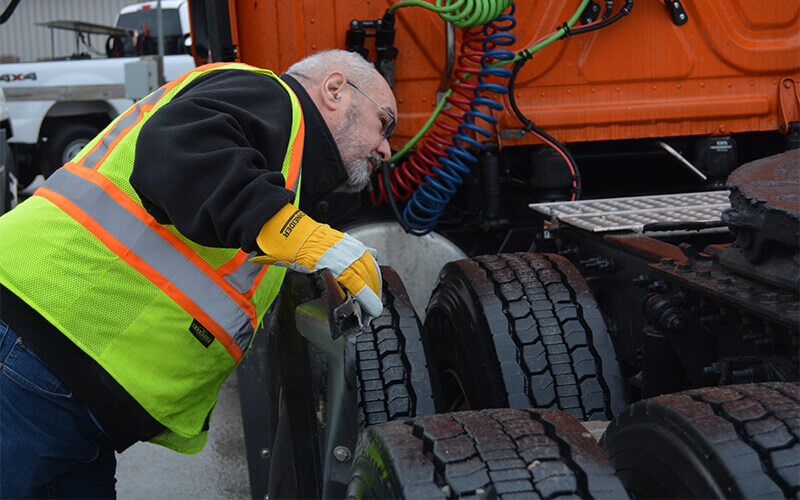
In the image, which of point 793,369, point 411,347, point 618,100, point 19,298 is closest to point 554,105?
point 618,100

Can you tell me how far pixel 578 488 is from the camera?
50.6 inches

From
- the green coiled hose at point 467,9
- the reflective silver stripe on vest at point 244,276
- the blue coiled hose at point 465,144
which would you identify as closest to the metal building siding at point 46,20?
the blue coiled hose at point 465,144

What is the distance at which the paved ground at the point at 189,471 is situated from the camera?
3.61m

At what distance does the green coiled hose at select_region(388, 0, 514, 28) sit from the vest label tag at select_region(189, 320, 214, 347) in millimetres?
1589

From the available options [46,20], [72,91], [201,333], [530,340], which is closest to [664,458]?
[530,340]

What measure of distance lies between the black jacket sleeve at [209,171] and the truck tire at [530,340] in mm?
870

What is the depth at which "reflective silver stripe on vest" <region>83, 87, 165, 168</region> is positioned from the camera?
1.91 meters

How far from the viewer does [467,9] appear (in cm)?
293

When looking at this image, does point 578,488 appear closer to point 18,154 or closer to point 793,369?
point 793,369

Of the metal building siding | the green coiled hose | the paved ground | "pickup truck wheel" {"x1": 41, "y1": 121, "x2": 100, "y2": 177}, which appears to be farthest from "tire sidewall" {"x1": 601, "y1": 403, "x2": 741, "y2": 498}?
the metal building siding

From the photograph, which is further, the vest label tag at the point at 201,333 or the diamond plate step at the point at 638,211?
the diamond plate step at the point at 638,211

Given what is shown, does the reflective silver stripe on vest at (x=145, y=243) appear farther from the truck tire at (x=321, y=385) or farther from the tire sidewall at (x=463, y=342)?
the tire sidewall at (x=463, y=342)

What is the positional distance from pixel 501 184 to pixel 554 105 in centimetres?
44

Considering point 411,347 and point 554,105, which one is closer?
point 411,347
